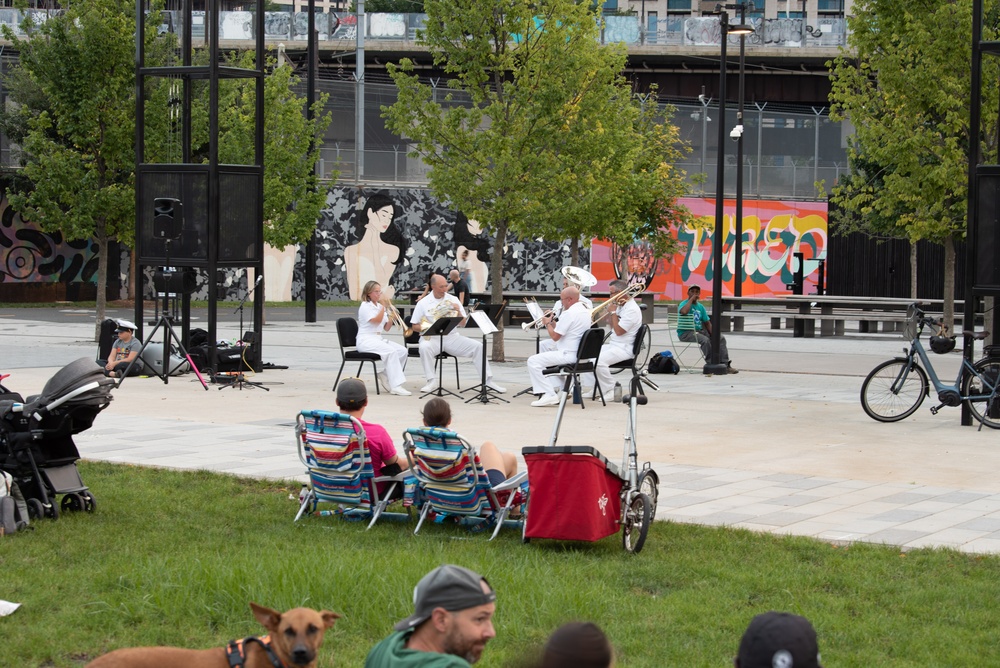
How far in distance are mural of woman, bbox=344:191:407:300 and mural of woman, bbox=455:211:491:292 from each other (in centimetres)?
201

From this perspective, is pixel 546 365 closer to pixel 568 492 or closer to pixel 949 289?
pixel 568 492

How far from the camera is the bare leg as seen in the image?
8867 millimetres

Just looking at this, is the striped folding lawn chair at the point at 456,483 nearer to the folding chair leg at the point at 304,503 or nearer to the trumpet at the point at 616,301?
the folding chair leg at the point at 304,503

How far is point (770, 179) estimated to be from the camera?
47.1 meters

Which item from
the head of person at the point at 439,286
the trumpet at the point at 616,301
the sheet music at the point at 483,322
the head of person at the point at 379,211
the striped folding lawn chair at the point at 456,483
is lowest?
the striped folding lawn chair at the point at 456,483

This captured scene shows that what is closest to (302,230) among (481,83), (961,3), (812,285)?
(481,83)

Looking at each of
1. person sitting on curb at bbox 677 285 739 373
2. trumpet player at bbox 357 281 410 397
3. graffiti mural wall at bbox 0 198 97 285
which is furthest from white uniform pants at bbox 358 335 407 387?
graffiti mural wall at bbox 0 198 97 285

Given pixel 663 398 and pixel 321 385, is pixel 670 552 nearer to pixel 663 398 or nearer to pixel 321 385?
pixel 663 398

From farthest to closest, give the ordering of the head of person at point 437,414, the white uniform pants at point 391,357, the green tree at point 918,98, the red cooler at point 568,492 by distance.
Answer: the green tree at point 918,98
the white uniform pants at point 391,357
the head of person at point 437,414
the red cooler at point 568,492

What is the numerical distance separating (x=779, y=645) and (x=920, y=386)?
12298 millimetres

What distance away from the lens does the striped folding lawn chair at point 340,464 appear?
28.8 ft

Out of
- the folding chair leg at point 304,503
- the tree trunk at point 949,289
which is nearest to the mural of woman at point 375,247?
the tree trunk at point 949,289

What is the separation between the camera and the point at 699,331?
2125 cm

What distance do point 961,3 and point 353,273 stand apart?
27800mm
